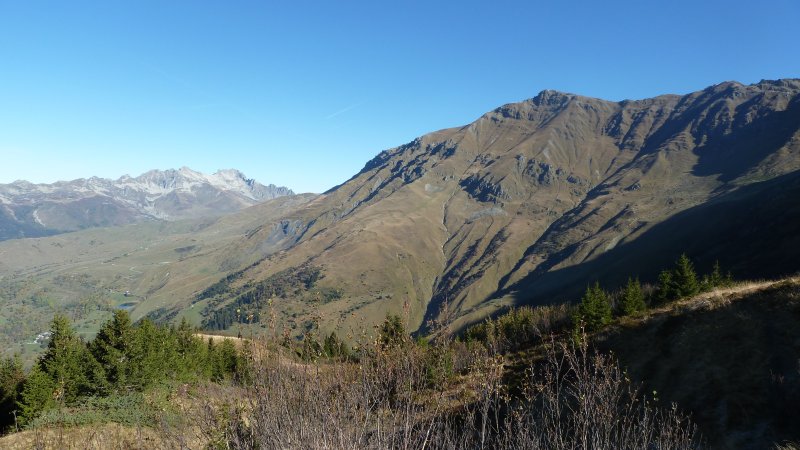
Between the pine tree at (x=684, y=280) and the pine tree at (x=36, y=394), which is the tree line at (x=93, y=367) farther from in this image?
the pine tree at (x=684, y=280)

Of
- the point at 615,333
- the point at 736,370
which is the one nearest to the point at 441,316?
the point at 736,370

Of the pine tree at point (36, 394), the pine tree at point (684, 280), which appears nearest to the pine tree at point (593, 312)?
the pine tree at point (684, 280)

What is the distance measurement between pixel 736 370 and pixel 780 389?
12.5ft

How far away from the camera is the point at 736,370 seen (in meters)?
29.8

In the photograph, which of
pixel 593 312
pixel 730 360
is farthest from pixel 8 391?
pixel 593 312

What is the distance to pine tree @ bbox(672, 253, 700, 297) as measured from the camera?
65412 millimetres

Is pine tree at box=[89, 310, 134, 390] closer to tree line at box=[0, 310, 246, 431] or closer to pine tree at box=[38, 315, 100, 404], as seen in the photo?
tree line at box=[0, 310, 246, 431]

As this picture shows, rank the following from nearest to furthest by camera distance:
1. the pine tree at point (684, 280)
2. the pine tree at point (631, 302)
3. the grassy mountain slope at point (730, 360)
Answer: the grassy mountain slope at point (730, 360), the pine tree at point (631, 302), the pine tree at point (684, 280)

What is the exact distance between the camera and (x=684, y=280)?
67438 mm

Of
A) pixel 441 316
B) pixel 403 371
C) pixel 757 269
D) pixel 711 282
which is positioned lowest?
pixel 757 269

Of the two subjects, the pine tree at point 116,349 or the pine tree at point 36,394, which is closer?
the pine tree at point 36,394

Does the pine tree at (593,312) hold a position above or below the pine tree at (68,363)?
below

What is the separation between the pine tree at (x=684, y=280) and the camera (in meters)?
65.4

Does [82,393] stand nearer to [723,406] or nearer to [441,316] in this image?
[441,316]
